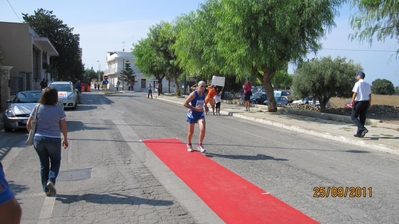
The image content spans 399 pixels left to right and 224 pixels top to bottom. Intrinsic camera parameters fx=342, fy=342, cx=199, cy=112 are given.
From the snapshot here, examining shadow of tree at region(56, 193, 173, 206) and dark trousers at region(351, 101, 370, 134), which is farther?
dark trousers at region(351, 101, 370, 134)

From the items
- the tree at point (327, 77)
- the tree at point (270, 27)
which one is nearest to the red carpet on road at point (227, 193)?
the tree at point (270, 27)

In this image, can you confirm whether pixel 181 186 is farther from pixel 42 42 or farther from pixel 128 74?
pixel 128 74

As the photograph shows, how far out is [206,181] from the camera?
5969mm

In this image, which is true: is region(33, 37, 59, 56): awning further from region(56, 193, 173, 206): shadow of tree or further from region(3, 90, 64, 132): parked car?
region(56, 193, 173, 206): shadow of tree

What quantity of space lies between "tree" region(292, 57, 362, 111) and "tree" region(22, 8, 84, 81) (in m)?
36.4

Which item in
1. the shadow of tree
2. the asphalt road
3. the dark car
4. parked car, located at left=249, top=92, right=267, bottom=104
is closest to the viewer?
the asphalt road

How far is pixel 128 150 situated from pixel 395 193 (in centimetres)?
576

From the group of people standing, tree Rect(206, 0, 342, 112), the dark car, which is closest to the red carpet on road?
the group of people standing

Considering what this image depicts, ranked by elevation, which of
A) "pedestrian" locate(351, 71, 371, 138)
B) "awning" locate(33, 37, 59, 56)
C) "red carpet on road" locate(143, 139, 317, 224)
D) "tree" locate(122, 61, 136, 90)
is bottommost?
"red carpet on road" locate(143, 139, 317, 224)

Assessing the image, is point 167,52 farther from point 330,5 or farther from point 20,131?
point 20,131
